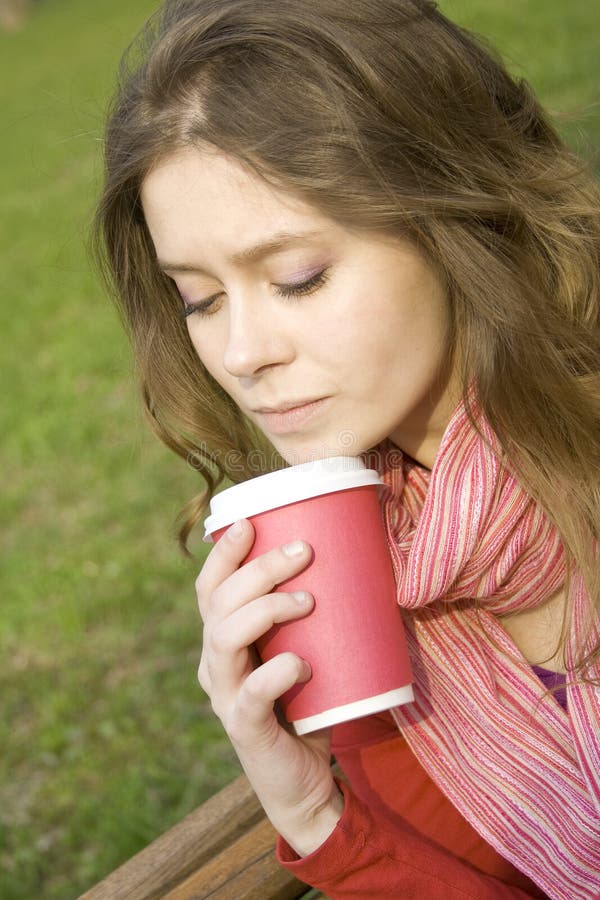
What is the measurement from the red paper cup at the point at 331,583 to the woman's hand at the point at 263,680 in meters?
0.03

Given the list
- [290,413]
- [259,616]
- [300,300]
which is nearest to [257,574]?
[259,616]

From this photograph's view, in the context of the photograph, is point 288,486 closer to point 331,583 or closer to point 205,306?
point 331,583

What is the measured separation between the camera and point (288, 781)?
6.01ft

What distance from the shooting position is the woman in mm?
1877

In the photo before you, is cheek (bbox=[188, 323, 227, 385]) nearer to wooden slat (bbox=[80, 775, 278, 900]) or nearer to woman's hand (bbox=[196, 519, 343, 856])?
woman's hand (bbox=[196, 519, 343, 856])

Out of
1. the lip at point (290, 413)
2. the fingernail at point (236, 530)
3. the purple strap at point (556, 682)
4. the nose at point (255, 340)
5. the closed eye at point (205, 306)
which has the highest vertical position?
the closed eye at point (205, 306)

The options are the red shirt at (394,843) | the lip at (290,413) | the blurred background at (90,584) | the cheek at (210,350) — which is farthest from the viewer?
the blurred background at (90,584)

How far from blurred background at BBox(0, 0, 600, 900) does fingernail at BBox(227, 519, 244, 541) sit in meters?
1.09

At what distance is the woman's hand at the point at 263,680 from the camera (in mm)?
1703

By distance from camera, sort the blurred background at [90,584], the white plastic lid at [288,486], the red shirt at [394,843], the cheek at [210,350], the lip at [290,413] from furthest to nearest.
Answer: the blurred background at [90,584], the cheek at [210,350], the lip at [290,413], the red shirt at [394,843], the white plastic lid at [288,486]

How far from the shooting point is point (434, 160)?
2.00 metres

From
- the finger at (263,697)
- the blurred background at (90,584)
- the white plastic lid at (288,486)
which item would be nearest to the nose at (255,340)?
the white plastic lid at (288,486)

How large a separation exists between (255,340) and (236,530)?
38 cm

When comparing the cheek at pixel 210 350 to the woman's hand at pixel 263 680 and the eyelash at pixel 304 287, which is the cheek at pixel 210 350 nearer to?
the eyelash at pixel 304 287
